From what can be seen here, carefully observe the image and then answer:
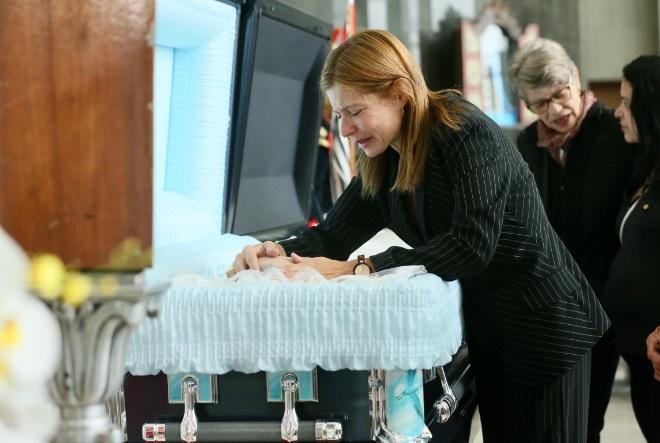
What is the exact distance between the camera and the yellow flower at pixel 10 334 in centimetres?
57

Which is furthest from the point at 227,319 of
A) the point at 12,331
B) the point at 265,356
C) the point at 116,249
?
the point at 12,331

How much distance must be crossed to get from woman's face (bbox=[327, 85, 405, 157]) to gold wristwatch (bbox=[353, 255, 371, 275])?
279 mm

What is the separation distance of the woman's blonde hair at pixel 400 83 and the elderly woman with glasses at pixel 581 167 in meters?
1.44

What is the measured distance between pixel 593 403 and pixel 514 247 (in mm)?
1409

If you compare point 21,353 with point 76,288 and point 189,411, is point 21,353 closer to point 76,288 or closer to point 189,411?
point 76,288

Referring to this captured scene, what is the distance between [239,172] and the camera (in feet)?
10.3

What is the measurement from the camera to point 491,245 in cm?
188

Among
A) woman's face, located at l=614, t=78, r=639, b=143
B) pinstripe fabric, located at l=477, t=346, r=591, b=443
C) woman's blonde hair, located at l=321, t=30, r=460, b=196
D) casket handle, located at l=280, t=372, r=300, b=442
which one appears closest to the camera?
casket handle, located at l=280, t=372, r=300, b=442

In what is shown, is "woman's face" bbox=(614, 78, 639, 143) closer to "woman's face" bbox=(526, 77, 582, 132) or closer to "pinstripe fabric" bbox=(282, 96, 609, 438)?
"woman's face" bbox=(526, 77, 582, 132)

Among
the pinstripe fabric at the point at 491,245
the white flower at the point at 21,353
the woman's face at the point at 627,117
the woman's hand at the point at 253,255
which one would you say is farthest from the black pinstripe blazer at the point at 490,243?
the white flower at the point at 21,353

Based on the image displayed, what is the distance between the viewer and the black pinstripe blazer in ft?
6.20

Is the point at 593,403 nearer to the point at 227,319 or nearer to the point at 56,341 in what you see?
the point at 227,319

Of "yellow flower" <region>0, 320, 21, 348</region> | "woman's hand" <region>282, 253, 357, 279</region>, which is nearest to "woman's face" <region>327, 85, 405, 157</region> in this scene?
"woman's hand" <region>282, 253, 357, 279</region>

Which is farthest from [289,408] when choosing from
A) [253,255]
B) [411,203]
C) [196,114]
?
[196,114]
